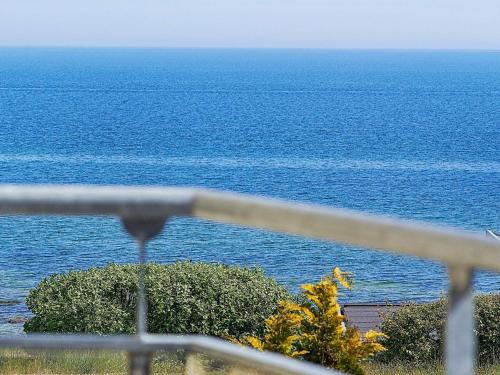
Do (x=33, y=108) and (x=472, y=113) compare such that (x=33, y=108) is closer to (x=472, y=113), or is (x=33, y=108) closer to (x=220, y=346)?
(x=472, y=113)

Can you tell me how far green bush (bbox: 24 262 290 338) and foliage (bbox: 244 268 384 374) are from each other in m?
9.83

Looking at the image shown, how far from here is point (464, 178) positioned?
67.2 meters

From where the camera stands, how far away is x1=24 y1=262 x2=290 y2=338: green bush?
17.5 m

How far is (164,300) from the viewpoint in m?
17.9

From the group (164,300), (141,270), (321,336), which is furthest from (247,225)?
(164,300)

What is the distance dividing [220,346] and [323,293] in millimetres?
5628

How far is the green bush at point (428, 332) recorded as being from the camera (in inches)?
669

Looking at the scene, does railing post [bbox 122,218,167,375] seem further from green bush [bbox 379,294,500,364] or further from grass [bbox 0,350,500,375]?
green bush [bbox 379,294,500,364]

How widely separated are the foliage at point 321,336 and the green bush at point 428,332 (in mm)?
10020

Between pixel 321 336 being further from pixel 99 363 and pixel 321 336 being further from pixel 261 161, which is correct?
pixel 261 161

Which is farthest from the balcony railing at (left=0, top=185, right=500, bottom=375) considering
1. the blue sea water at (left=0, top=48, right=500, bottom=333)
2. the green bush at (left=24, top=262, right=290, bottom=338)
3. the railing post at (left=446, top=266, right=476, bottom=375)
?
the blue sea water at (left=0, top=48, right=500, bottom=333)

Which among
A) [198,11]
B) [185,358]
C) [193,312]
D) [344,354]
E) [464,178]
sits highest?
[198,11]

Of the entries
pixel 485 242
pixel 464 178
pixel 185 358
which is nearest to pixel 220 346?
pixel 185 358

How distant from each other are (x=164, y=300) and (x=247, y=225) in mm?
16600
